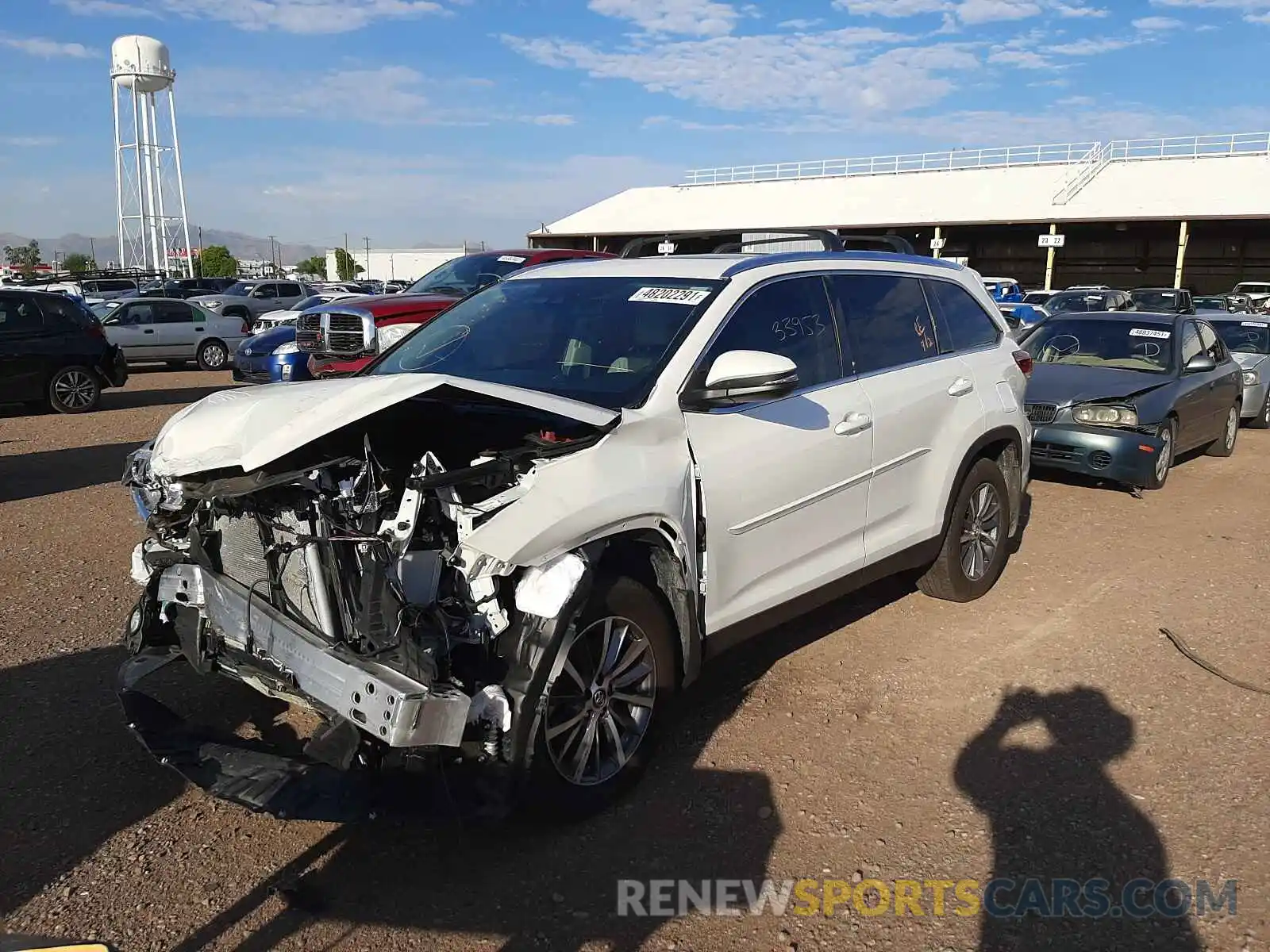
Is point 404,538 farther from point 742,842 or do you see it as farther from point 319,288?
point 319,288

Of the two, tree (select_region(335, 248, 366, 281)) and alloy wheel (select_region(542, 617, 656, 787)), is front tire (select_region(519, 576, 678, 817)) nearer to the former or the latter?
alloy wheel (select_region(542, 617, 656, 787))

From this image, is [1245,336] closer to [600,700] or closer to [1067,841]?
[1067,841]

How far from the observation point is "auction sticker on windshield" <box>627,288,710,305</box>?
4.22 meters

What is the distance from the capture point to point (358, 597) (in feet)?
10.2

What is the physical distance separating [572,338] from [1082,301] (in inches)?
699

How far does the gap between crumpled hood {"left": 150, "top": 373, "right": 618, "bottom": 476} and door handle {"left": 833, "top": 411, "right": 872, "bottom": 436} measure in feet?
4.70

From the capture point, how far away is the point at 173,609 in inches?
148

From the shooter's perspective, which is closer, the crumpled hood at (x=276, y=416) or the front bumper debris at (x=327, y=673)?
the front bumper debris at (x=327, y=673)

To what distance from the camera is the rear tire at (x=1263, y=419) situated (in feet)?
42.0

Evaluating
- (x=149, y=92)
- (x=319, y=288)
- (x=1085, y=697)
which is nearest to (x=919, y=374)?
(x=1085, y=697)

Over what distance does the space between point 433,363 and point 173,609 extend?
5.01 ft

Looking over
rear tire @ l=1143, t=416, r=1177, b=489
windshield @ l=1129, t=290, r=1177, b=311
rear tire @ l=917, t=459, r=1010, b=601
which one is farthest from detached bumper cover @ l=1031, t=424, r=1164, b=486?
windshield @ l=1129, t=290, r=1177, b=311

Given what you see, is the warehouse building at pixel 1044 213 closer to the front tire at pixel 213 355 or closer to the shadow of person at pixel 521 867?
the front tire at pixel 213 355

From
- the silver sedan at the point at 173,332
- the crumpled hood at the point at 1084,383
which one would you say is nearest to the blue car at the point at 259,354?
the silver sedan at the point at 173,332
